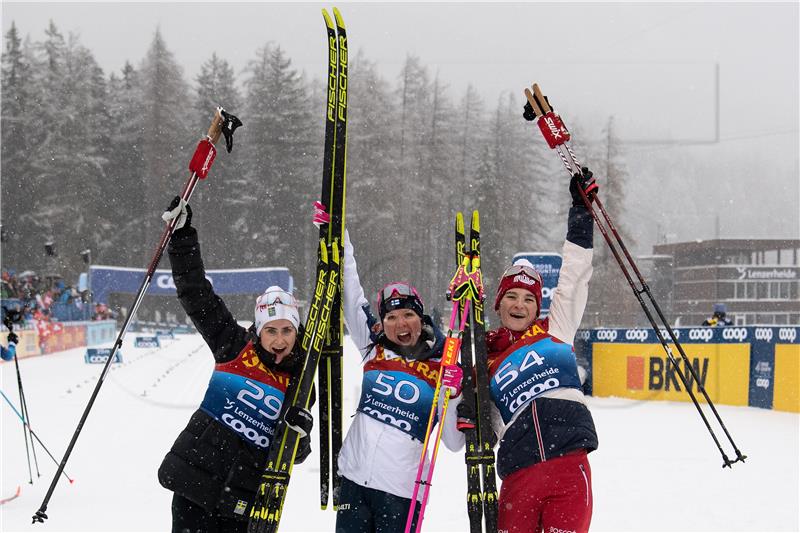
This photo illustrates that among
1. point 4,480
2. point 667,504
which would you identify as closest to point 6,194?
point 4,480

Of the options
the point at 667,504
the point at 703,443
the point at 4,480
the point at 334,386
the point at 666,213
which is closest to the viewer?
the point at 334,386

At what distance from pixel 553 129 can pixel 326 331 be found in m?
1.57

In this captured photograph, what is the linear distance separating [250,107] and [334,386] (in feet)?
121

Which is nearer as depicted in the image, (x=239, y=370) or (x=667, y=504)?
(x=239, y=370)

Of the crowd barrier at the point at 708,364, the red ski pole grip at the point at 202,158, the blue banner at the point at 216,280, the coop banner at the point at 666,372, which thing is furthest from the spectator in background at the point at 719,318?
the red ski pole grip at the point at 202,158

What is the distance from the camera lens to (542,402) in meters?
3.31

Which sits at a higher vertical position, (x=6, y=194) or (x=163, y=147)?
(x=163, y=147)

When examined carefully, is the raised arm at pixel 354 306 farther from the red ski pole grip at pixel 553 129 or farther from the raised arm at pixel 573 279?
the red ski pole grip at pixel 553 129

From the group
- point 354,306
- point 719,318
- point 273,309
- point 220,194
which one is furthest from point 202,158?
point 220,194

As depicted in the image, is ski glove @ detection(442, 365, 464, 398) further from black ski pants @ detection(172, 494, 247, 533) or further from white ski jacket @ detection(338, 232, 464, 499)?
black ski pants @ detection(172, 494, 247, 533)

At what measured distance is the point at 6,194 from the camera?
3844cm

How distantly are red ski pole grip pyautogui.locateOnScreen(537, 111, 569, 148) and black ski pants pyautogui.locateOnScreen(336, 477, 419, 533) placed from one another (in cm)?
194

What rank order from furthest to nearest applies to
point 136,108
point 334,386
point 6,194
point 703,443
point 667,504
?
point 136,108 → point 6,194 → point 703,443 → point 667,504 → point 334,386

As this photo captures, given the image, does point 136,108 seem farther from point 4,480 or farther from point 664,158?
point 664,158
